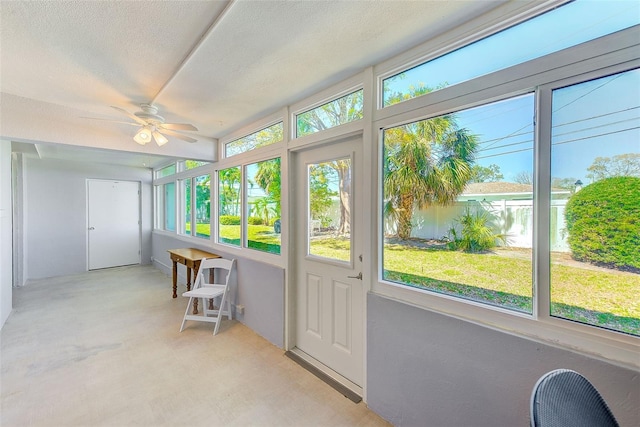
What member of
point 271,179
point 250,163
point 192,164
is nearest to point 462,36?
point 271,179

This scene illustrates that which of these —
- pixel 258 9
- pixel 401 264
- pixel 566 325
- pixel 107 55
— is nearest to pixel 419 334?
pixel 401 264

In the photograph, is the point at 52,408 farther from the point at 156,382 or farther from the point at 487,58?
the point at 487,58

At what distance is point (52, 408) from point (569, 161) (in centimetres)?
344

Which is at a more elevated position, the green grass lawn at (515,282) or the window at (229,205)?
the window at (229,205)

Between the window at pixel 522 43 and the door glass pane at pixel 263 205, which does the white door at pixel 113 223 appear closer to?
the door glass pane at pixel 263 205

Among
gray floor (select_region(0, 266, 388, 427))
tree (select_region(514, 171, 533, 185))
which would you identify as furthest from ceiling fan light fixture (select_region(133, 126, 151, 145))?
tree (select_region(514, 171, 533, 185))

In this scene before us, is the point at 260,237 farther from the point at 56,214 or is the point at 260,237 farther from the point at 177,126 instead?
the point at 56,214

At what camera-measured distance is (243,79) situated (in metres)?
2.09

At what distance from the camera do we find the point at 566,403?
31.4 inches

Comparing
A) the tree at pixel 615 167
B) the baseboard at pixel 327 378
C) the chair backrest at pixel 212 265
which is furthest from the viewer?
the chair backrest at pixel 212 265

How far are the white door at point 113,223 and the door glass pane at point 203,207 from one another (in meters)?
2.80

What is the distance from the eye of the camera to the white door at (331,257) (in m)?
2.13

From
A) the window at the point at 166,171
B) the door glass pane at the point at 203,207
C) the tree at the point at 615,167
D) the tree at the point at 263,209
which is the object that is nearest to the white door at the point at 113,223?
the window at the point at 166,171

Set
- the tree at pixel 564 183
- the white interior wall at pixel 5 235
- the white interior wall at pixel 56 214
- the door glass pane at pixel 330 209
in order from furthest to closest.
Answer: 1. the white interior wall at pixel 56 214
2. the white interior wall at pixel 5 235
3. the door glass pane at pixel 330 209
4. the tree at pixel 564 183
